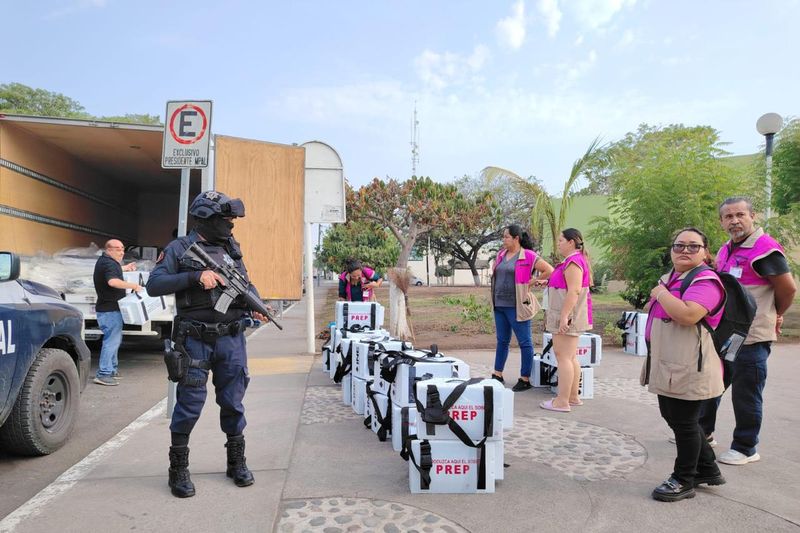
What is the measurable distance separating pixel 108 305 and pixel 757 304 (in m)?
6.86

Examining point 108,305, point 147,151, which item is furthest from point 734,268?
point 147,151

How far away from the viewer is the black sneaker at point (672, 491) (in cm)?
338

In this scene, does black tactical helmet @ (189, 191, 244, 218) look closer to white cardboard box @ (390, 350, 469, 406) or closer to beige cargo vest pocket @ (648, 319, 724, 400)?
white cardboard box @ (390, 350, 469, 406)

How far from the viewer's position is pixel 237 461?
3664 mm

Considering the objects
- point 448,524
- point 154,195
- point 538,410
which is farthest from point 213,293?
point 154,195

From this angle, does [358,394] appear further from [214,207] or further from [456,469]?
[214,207]

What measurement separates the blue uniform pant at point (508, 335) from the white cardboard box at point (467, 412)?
279cm

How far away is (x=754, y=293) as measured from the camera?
12.9 ft

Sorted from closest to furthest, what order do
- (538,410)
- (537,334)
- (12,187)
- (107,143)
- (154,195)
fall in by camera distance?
(538,410) < (12,187) < (107,143) < (537,334) < (154,195)

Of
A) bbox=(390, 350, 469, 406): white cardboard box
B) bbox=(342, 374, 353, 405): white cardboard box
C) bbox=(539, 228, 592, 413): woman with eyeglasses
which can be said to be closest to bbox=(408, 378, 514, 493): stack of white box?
bbox=(390, 350, 469, 406): white cardboard box

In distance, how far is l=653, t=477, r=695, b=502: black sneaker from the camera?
3375 mm

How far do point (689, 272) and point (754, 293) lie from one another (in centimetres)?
94

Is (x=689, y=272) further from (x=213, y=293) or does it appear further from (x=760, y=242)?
(x=213, y=293)

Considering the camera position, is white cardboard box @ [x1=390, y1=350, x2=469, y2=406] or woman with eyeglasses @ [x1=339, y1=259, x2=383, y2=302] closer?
white cardboard box @ [x1=390, y1=350, x2=469, y2=406]
